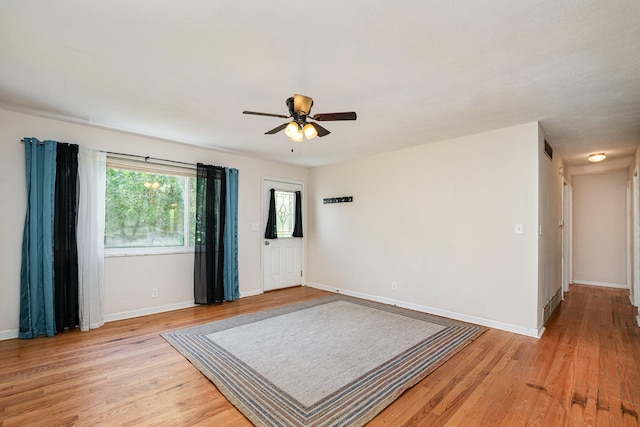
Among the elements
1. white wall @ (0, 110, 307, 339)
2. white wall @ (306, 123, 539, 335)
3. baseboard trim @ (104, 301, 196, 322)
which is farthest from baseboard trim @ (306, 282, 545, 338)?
baseboard trim @ (104, 301, 196, 322)

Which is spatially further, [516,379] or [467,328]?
[467,328]

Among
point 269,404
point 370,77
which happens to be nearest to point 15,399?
point 269,404

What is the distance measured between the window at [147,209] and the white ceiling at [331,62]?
75cm

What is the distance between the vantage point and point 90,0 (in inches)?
63.0

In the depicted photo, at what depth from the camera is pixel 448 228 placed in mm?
4141

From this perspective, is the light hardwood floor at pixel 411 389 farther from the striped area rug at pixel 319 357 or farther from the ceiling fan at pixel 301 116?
the ceiling fan at pixel 301 116

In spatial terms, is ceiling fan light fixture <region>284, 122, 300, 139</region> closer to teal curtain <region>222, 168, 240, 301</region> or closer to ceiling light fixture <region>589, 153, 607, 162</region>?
teal curtain <region>222, 168, 240, 301</region>

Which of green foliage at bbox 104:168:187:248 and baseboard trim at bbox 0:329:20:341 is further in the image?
green foliage at bbox 104:168:187:248

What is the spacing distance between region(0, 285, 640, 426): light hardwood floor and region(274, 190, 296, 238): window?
271 centimetres

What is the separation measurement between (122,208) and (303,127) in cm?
293

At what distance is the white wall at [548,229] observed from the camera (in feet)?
11.6

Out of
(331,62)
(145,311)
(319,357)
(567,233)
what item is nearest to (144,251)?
(145,311)

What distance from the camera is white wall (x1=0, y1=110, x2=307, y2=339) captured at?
10.6ft

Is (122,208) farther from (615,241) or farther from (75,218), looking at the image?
(615,241)
